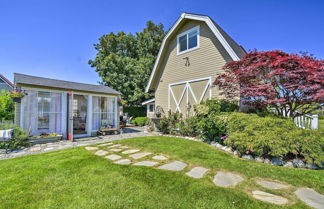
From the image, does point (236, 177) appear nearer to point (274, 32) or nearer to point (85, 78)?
point (274, 32)

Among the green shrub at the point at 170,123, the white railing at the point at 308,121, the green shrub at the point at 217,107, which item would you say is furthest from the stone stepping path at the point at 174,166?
the white railing at the point at 308,121

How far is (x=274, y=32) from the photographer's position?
9.33 m

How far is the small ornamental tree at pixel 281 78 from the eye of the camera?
4.55 m

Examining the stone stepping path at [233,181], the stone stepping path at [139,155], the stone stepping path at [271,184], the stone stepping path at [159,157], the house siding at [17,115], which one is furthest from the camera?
the house siding at [17,115]

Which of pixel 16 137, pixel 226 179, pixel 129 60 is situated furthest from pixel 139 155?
pixel 129 60

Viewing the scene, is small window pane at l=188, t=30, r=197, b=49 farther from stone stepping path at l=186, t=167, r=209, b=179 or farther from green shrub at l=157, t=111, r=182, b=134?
stone stepping path at l=186, t=167, r=209, b=179

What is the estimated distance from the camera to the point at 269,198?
7.68 ft

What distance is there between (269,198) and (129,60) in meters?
17.6

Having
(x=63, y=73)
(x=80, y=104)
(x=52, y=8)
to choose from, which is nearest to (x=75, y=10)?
(x=52, y=8)

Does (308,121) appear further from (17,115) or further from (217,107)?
(17,115)

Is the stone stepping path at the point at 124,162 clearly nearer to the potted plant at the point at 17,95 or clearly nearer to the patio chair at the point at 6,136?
the patio chair at the point at 6,136

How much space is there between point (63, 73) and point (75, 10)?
977 centimetres

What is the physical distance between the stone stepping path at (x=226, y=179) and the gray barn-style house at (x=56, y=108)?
722 centimetres

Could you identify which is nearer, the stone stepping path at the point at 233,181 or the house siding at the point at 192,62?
the stone stepping path at the point at 233,181
